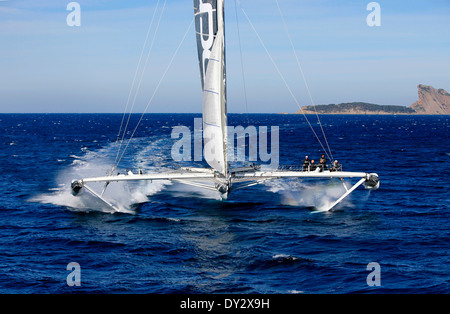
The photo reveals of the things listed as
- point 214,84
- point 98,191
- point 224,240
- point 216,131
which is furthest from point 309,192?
point 98,191

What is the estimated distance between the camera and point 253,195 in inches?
1567

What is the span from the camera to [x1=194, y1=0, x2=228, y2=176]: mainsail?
29172 millimetres

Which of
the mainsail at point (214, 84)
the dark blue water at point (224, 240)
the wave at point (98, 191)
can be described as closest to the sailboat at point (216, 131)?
the mainsail at point (214, 84)

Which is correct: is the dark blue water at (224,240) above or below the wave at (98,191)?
below

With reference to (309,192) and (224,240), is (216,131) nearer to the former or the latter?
(224,240)

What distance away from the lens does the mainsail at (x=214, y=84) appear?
29172mm

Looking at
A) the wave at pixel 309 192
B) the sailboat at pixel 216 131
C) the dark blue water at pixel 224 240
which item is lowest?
the dark blue water at pixel 224 240

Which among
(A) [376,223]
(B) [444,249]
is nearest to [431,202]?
(A) [376,223]

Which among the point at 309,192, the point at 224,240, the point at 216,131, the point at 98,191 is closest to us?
the point at 224,240

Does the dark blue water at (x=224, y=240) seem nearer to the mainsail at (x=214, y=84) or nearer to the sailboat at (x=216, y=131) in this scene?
the sailboat at (x=216, y=131)

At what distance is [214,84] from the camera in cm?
A: 2927

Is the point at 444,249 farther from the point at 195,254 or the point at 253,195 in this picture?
the point at 253,195

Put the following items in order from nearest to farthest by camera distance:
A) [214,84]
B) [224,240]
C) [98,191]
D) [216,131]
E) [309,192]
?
1. [224,240]
2. [214,84]
3. [216,131]
4. [98,191]
5. [309,192]

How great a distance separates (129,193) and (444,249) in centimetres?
2278
